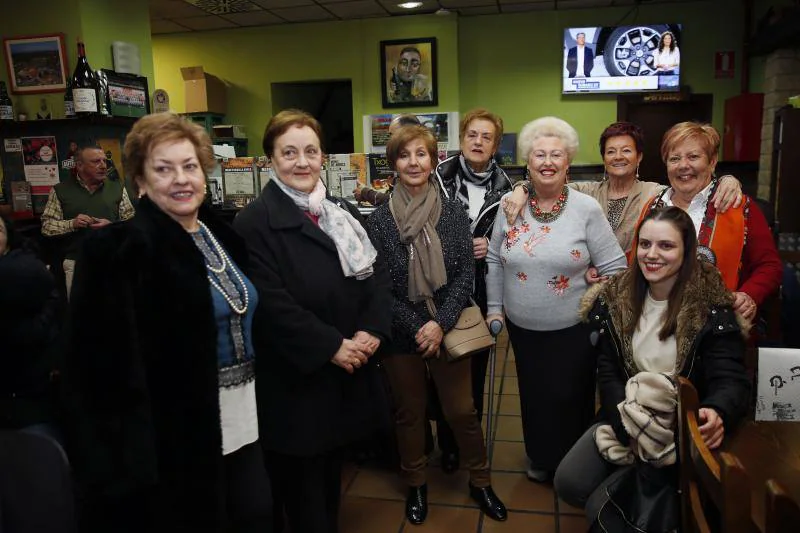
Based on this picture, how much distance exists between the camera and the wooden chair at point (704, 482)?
985mm

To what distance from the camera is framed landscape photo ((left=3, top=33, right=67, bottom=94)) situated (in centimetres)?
458

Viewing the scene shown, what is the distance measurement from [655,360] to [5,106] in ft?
15.6

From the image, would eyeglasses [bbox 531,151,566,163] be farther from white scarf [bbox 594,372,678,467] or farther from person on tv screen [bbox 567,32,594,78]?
person on tv screen [bbox 567,32,594,78]

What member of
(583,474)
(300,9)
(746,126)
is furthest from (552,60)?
Result: (583,474)

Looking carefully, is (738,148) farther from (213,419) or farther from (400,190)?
(213,419)

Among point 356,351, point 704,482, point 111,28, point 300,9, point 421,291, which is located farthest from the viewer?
point 300,9

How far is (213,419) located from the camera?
156 cm

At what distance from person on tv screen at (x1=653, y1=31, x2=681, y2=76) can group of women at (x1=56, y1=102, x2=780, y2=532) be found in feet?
16.7

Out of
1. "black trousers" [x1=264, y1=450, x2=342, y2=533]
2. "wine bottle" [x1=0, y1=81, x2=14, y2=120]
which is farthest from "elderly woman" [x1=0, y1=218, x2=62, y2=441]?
"wine bottle" [x1=0, y1=81, x2=14, y2=120]

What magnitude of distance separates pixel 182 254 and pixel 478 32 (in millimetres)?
6906

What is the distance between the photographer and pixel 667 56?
23.4ft

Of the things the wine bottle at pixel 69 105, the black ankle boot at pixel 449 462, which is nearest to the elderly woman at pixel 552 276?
the black ankle boot at pixel 449 462

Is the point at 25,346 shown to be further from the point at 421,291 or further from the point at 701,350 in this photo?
the point at 701,350

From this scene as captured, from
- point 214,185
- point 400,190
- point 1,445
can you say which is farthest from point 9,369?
→ point 214,185
